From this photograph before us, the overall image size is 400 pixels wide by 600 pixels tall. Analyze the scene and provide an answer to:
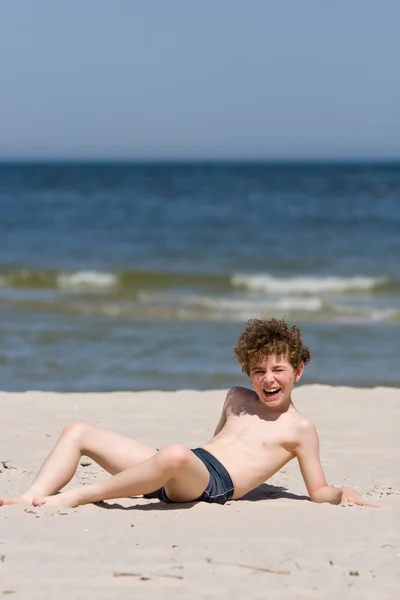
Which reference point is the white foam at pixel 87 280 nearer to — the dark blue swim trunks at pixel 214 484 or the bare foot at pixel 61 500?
the dark blue swim trunks at pixel 214 484

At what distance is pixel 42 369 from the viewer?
31.8 ft

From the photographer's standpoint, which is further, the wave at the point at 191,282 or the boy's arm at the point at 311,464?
the wave at the point at 191,282

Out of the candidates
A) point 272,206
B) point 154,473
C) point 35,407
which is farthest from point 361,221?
point 154,473

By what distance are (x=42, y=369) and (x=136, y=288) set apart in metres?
7.24

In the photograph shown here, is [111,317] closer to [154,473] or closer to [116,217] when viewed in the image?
[154,473]

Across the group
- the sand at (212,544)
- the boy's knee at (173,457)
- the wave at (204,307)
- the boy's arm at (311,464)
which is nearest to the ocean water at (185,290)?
the wave at (204,307)

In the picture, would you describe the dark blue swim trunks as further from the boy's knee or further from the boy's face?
the boy's face

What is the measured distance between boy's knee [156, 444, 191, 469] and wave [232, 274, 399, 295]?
12.1 m

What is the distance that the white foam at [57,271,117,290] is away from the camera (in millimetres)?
17188

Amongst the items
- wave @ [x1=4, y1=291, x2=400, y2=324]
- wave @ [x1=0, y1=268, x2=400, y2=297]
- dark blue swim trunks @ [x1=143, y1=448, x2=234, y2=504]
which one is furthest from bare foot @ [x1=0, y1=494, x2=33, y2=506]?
wave @ [x1=0, y1=268, x2=400, y2=297]

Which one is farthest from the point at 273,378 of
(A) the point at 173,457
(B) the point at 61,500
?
(B) the point at 61,500

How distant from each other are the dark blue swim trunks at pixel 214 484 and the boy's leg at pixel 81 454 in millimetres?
210

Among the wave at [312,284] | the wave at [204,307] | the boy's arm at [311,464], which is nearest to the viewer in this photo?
the boy's arm at [311,464]

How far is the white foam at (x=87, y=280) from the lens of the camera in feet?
56.4
